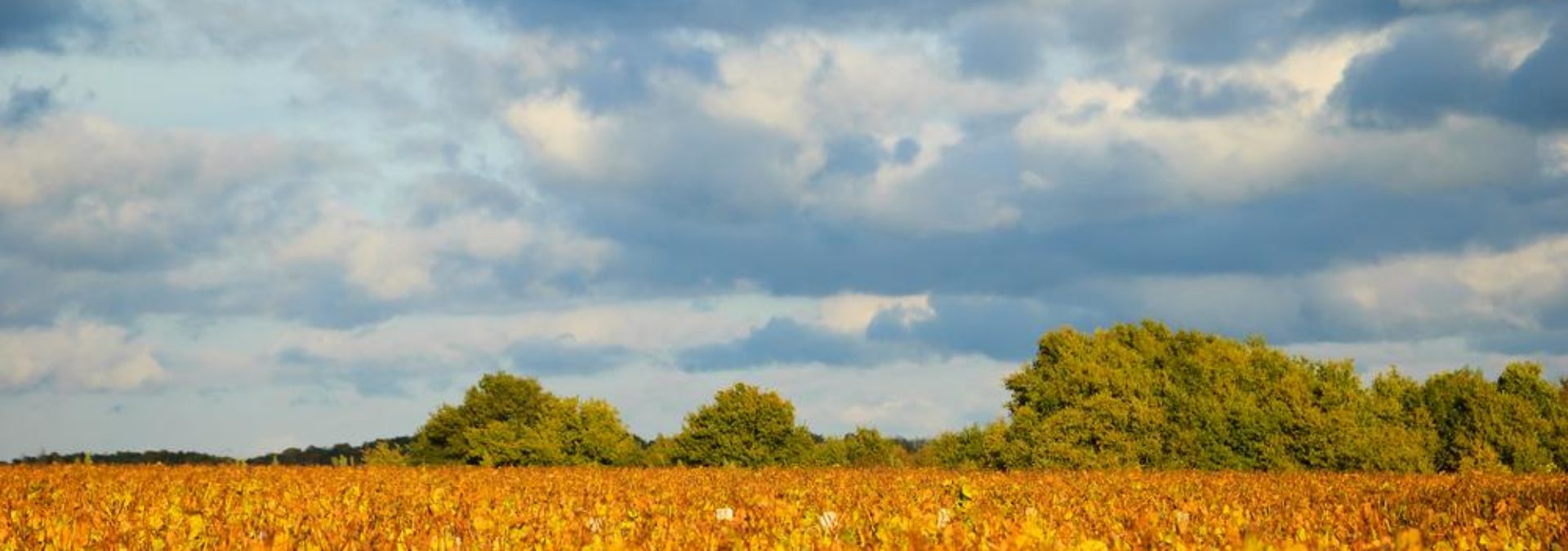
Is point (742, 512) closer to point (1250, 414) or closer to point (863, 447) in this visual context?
point (1250, 414)

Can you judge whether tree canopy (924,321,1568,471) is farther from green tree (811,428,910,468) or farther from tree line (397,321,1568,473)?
green tree (811,428,910,468)

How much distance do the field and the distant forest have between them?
20234 mm

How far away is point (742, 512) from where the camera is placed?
11117 millimetres

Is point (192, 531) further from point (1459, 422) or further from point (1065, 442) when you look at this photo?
point (1459, 422)

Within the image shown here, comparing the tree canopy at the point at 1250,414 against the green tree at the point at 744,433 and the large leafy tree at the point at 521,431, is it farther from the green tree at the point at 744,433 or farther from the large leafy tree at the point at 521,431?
the large leafy tree at the point at 521,431

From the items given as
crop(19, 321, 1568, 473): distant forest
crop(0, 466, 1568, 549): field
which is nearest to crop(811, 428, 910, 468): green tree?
crop(19, 321, 1568, 473): distant forest

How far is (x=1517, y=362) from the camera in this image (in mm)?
50156

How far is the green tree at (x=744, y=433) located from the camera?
46688mm

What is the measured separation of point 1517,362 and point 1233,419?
42.9 feet

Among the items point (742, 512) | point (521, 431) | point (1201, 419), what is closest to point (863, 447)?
point (521, 431)

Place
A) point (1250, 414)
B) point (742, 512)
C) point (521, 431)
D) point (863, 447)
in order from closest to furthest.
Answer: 1. point (742, 512)
2. point (1250, 414)
3. point (521, 431)
4. point (863, 447)

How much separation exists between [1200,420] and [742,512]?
38.9 metres

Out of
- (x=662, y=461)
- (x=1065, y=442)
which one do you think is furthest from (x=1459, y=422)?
(x=662, y=461)

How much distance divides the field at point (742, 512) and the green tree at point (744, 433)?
21.4 metres
